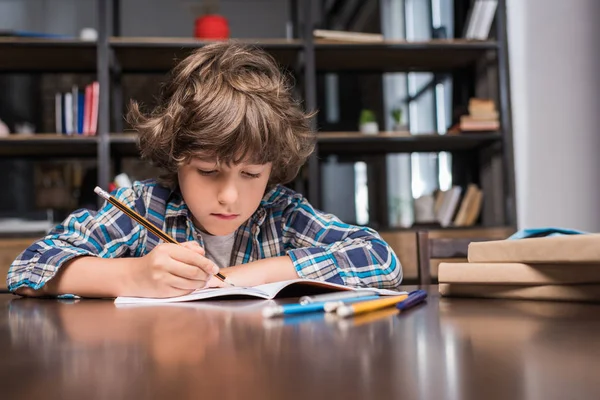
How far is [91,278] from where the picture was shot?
923 mm

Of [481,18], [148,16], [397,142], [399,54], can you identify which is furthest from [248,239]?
[148,16]

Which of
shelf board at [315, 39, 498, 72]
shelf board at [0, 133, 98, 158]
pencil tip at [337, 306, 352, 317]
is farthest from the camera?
shelf board at [315, 39, 498, 72]

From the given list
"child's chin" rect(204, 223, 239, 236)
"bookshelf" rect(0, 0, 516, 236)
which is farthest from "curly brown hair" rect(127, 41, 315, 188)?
"bookshelf" rect(0, 0, 516, 236)

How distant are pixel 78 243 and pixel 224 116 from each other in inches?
13.4

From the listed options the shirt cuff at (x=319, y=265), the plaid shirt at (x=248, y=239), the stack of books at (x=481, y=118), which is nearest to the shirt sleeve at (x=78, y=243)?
the plaid shirt at (x=248, y=239)

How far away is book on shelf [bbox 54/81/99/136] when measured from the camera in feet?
9.70

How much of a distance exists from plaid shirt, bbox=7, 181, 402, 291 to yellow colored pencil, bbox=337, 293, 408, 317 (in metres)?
0.31

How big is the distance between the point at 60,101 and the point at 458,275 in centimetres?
267

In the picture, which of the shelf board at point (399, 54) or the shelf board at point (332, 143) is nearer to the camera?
the shelf board at point (332, 143)

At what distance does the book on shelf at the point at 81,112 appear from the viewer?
9.70ft

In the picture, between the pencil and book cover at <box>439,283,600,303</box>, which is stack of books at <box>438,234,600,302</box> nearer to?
book cover at <box>439,283,600,303</box>

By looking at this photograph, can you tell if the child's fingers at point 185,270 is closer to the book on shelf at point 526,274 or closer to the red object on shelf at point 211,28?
the book on shelf at point 526,274

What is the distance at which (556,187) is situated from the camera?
10.1ft

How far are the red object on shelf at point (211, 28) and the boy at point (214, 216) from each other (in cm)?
181
